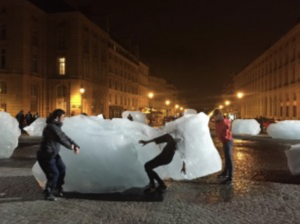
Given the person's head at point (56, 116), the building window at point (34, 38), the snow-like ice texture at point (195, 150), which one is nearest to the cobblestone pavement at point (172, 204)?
the snow-like ice texture at point (195, 150)

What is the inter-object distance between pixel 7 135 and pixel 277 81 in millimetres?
61654

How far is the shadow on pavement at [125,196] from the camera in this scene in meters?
8.30

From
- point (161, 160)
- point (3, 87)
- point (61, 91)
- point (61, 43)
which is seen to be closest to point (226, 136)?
point (161, 160)

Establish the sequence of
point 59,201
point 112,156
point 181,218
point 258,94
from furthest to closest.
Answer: point 258,94, point 112,156, point 59,201, point 181,218

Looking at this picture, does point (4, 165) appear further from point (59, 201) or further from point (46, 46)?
point (46, 46)

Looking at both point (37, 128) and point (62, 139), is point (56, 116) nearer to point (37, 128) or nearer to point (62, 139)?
point (62, 139)

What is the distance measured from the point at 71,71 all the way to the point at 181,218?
5013cm

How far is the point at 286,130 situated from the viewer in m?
25.1

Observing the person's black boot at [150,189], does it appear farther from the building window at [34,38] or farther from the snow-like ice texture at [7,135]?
the building window at [34,38]

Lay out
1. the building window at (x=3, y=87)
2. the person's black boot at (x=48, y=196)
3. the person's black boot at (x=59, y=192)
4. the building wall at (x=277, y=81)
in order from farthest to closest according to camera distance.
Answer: the building wall at (x=277, y=81) < the building window at (x=3, y=87) < the person's black boot at (x=59, y=192) < the person's black boot at (x=48, y=196)

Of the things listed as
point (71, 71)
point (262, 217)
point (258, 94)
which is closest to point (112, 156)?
point (262, 217)

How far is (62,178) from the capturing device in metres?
8.68

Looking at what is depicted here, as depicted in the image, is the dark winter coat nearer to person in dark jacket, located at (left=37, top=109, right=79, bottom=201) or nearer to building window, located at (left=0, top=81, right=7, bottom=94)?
person in dark jacket, located at (left=37, top=109, right=79, bottom=201)

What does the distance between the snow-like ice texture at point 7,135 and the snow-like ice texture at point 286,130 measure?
16957mm
